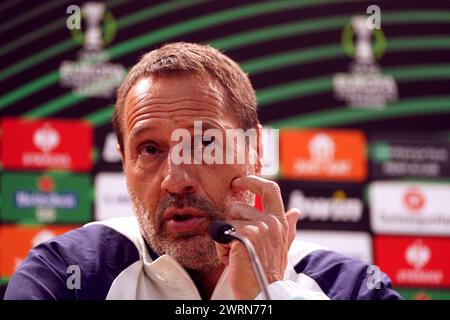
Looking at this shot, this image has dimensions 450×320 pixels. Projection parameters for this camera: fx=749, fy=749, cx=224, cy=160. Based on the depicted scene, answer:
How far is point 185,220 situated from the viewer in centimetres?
171

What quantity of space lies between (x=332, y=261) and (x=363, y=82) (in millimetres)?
1767

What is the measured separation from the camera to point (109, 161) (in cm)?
330

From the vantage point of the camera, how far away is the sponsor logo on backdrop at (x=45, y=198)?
3.20m

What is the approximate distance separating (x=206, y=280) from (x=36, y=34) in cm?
196

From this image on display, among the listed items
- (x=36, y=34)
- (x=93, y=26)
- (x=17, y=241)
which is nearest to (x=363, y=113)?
(x=93, y=26)

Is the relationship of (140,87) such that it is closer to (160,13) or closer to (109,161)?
(109,161)

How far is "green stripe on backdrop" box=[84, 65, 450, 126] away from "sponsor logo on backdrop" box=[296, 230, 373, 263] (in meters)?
0.64

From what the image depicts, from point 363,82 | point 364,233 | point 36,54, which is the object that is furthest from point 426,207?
point 36,54

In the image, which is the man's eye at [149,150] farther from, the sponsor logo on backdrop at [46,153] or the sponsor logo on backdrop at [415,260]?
the sponsor logo on backdrop at [415,260]

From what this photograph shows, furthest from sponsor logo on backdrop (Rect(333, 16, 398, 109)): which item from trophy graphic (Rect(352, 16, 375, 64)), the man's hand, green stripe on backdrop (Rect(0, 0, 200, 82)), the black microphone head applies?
the black microphone head

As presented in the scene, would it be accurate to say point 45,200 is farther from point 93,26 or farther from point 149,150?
point 149,150

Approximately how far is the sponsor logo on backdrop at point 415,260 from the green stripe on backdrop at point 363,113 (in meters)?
0.58

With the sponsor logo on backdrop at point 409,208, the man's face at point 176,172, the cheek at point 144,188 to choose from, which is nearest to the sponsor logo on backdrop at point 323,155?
the sponsor logo on backdrop at point 409,208

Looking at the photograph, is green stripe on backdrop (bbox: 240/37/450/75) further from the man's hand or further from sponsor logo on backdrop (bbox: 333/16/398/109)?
the man's hand
